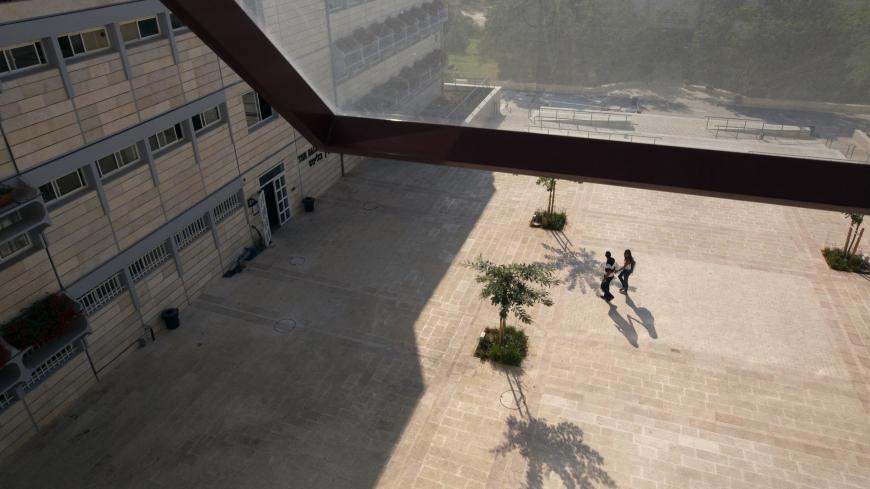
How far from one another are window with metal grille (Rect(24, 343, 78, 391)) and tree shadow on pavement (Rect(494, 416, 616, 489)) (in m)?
9.08

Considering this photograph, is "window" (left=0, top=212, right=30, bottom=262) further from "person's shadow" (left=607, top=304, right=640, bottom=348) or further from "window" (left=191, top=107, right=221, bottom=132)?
"person's shadow" (left=607, top=304, right=640, bottom=348)

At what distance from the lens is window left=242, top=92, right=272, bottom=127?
16.2 metres

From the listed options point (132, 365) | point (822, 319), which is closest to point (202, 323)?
point (132, 365)

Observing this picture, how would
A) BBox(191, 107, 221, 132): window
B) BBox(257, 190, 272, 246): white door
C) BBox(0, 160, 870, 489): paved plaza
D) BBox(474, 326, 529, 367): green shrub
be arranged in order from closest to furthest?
BBox(0, 160, 870, 489): paved plaza < BBox(474, 326, 529, 367): green shrub < BBox(191, 107, 221, 132): window < BBox(257, 190, 272, 246): white door

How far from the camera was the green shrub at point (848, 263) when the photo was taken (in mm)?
16250

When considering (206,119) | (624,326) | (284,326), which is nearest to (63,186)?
(206,119)

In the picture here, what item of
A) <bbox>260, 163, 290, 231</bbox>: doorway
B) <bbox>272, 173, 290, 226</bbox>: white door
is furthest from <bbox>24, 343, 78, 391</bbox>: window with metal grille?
<bbox>272, 173, 290, 226</bbox>: white door

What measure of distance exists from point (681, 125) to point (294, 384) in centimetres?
1065

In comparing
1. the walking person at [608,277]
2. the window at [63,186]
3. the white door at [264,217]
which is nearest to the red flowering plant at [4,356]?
the window at [63,186]

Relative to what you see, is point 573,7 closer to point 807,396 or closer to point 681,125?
point 681,125

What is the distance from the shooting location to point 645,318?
47.3ft

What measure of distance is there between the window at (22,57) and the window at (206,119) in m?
3.88

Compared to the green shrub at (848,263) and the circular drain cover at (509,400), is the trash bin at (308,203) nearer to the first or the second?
the circular drain cover at (509,400)

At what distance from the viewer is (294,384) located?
1245 cm
